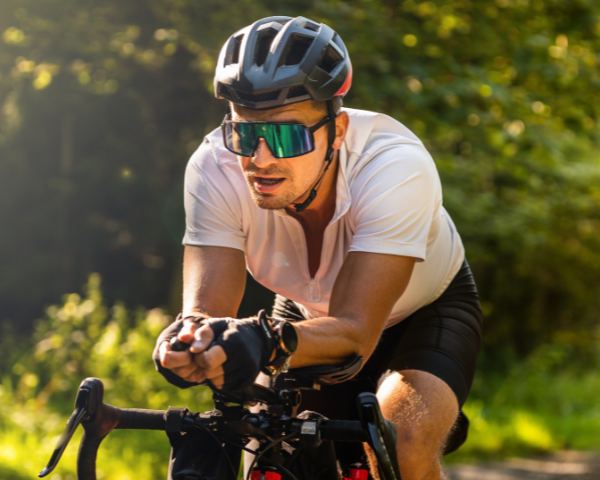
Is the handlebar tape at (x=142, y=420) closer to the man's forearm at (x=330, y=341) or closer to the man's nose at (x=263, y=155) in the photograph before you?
the man's forearm at (x=330, y=341)

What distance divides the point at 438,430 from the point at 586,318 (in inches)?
447

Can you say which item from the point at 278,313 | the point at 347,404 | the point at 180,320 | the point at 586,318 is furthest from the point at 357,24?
the point at 586,318

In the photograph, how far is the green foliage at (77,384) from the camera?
5336mm

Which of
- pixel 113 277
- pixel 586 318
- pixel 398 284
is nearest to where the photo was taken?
pixel 398 284

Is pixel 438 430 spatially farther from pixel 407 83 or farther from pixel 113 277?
pixel 113 277

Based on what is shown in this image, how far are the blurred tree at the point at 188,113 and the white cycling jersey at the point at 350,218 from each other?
13.1ft

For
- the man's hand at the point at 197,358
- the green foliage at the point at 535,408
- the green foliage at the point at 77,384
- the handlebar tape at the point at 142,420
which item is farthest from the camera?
the green foliage at the point at 535,408

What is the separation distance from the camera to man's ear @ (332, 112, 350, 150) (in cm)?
262

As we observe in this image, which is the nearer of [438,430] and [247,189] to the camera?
[438,430]

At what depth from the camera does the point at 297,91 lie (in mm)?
2432

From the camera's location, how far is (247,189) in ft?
8.72

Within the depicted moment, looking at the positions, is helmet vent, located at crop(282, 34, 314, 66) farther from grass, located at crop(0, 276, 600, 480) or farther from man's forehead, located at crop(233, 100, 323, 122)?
grass, located at crop(0, 276, 600, 480)

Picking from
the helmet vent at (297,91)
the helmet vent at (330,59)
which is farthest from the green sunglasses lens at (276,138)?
the helmet vent at (330,59)

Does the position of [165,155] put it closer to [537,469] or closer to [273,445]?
[537,469]
